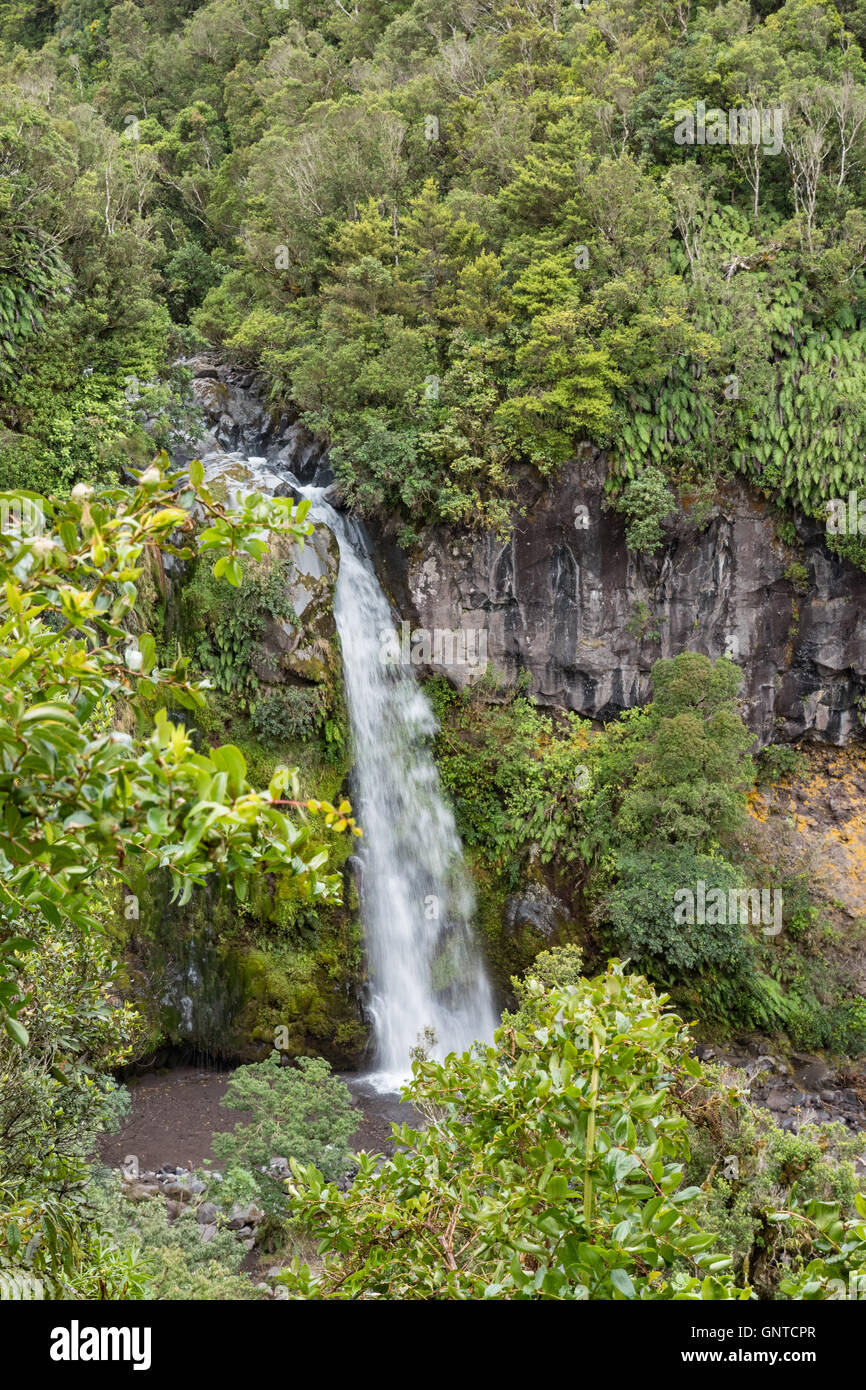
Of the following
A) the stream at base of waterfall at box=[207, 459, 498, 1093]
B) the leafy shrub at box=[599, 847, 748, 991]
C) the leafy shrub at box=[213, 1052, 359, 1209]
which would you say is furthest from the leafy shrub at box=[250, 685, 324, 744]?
the leafy shrub at box=[599, 847, 748, 991]

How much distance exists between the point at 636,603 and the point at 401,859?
19.9 ft

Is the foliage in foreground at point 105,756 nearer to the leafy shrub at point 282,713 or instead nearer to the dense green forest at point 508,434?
the dense green forest at point 508,434

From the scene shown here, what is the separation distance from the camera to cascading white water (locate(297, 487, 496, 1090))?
464 inches

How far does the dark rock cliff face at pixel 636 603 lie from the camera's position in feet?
45.0

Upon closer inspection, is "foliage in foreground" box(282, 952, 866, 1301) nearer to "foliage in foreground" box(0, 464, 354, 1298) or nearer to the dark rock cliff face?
"foliage in foreground" box(0, 464, 354, 1298)

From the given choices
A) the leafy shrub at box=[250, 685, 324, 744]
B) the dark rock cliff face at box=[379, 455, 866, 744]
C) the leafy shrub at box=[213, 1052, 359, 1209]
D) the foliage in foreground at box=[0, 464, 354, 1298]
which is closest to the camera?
the foliage in foreground at box=[0, 464, 354, 1298]

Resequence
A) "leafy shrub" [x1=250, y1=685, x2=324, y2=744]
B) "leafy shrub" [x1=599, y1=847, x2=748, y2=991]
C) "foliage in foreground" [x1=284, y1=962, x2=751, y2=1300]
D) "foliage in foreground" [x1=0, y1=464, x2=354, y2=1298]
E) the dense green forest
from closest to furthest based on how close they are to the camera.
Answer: "foliage in foreground" [x1=0, y1=464, x2=354, y2=1298], "foliage in foreground" [x1=284, y1=962, x2=751, y2=1300], the dense green forest, "leafy shrub" [x1=599, y1=847, x2=748, y2=991], "leafy shrub" [x1=250, y1=685, x2=324, y2=744]

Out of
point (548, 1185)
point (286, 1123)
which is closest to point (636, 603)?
point (286, 1123)

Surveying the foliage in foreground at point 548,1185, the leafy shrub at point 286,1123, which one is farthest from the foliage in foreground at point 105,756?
the leafy shrub at point 286,1123

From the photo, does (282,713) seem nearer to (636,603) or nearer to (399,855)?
(399,855)

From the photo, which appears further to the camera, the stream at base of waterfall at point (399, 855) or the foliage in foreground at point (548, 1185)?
the stream at base of waterfall at point (399, 855)

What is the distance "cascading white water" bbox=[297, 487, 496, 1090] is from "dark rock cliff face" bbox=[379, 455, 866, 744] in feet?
3.07

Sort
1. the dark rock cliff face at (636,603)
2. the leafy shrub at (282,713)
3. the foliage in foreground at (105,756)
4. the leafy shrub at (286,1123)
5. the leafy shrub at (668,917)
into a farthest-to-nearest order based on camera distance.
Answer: the dark rock cliff face at (636,603)
the leafy shrub at (282,713)
the leafy shrub at (668,917)
the leafy shrub at (286,1123)
the foliage in foreground at (105,756)

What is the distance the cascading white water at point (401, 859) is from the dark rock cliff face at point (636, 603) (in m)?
0.94
